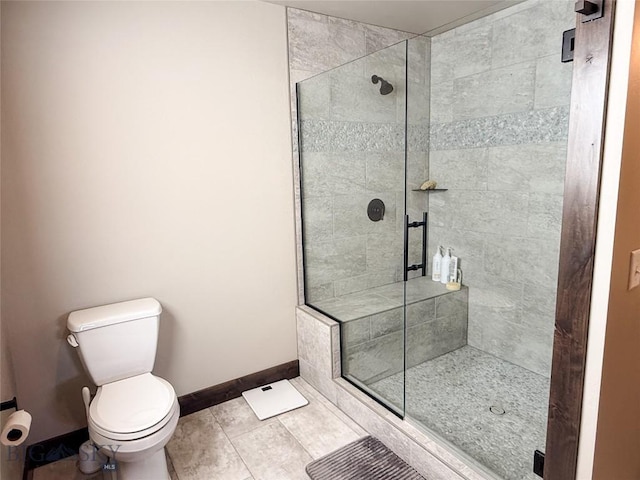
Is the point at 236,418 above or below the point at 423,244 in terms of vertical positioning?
below

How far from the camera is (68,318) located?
2012 mm

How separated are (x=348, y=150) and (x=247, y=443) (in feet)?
6.26

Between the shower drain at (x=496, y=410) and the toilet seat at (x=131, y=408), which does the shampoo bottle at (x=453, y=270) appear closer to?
the shower drain at (x=496, y=410)

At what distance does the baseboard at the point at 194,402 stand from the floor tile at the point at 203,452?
4.1 inches

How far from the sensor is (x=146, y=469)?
5.94 ft

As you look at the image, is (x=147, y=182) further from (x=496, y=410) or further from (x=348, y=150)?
(x=496, y=410)

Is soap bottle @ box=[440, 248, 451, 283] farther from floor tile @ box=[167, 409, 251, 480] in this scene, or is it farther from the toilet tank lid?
the toilet tank lid

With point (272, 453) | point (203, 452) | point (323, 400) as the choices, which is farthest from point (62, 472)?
point (323, 400)

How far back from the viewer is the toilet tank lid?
194 centimetres

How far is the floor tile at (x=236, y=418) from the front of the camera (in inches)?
91.2

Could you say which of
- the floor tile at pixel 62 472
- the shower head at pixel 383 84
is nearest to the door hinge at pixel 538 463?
the floor tile at pixel 62 472

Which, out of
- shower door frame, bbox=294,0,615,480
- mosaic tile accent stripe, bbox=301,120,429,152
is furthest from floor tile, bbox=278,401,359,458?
mosaic tile accent stripe, bbox=301,120,429,152

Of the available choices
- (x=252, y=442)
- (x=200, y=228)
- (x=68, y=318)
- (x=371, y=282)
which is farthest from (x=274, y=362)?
(x=68, y=318)

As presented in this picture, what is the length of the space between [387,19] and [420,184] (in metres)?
1.18
